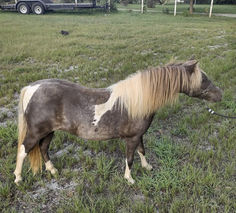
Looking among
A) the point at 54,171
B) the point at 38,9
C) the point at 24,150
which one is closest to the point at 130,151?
the point at 54,171

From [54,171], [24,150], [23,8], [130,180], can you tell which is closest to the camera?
[24,150]

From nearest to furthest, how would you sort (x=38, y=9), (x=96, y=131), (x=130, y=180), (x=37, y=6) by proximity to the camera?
(x=96, y=131)
(x=130, y=180)
(x=37, y=6)
(x=38, y=9)

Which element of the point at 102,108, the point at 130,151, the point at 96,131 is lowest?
the point at 130,151

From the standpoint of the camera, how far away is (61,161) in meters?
3.14

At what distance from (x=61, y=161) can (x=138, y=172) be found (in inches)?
47.2

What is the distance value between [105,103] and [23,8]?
70.4 feet

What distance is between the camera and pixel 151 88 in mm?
2438

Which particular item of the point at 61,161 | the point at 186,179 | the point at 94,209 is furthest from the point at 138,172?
the point at 61,161

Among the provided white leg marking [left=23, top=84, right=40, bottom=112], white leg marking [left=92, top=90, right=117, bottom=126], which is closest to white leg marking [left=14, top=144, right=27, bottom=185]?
white leg marking [left=23, top=84, right=40, bottom=112]

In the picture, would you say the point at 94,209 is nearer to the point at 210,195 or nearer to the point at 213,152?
the point at 210,195

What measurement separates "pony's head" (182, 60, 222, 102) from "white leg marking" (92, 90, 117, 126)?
0.94 metres

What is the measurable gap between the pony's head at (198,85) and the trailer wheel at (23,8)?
21.3m

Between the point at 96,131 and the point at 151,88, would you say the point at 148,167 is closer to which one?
the point at 96,131

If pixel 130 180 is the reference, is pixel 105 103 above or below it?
above
